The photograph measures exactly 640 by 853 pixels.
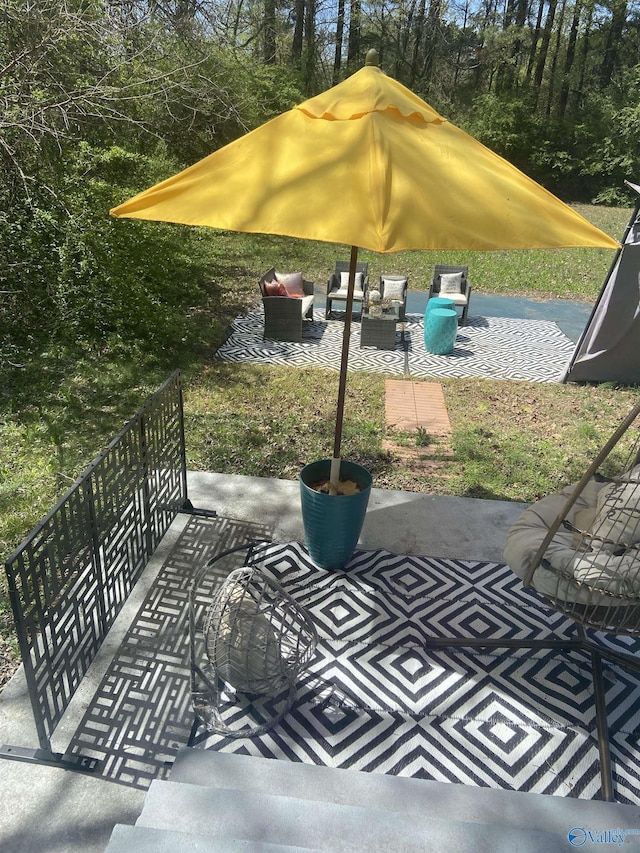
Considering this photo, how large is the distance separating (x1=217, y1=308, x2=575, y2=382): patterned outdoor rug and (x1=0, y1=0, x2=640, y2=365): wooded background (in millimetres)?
→ 1358

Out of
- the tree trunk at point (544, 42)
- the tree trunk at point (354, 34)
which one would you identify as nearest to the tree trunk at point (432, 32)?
the tree trunk at point (354, 34)

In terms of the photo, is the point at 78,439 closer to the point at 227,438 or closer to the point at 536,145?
the point at 227,438

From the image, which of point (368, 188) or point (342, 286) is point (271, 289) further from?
point (368, 188)

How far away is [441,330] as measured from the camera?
29.5ft

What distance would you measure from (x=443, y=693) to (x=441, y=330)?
21.5ft

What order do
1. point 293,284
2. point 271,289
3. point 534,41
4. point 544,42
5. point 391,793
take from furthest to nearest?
1. point 534,41
2. point 544,42
3. point 293,284
4. point 271,289
5. point 391,793

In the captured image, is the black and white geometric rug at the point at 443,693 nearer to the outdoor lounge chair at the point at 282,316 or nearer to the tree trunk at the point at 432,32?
the outdoor lounge chair at the point at 282,316

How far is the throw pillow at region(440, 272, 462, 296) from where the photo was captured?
1074 centimetres

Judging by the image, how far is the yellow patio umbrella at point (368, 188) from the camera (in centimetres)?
259

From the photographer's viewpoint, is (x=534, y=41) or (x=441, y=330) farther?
(x=534, y=41)

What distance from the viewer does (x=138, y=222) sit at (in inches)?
329

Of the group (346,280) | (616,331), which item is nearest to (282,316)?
(346,280)

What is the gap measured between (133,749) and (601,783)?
82.4 inches

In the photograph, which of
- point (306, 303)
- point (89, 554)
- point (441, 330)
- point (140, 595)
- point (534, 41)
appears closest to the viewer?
point (89, 554)
